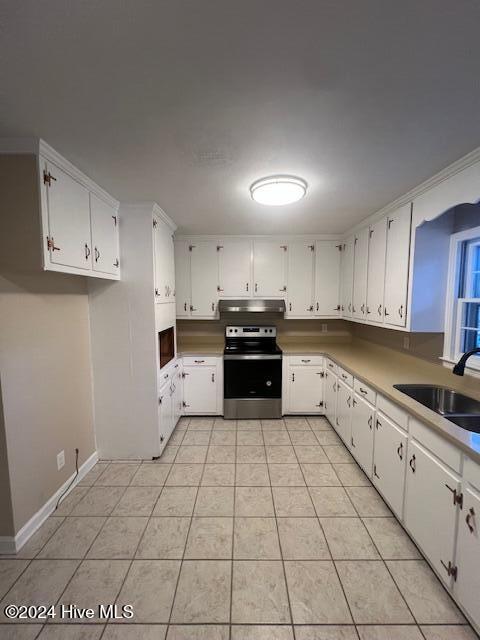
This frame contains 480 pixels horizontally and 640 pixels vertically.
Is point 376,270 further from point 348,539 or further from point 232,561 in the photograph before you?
point 232,561

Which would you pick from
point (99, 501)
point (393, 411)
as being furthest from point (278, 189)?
point (99, 501)

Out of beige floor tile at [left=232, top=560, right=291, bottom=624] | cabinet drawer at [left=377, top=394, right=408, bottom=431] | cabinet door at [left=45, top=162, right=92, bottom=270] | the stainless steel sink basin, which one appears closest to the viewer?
beige floor tile at [left=232, top=560, right=291, bottom=624]

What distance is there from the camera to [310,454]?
8.68 ft

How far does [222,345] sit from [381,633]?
2.88m

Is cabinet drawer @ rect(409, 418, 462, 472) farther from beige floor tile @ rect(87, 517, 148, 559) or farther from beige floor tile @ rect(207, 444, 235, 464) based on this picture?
beige floor tile @ rect(87, 517, 148, 559)

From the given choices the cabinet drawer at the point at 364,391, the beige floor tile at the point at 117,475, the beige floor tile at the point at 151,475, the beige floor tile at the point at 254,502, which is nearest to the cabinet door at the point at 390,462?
the cabinet drawer at the point at 364,391

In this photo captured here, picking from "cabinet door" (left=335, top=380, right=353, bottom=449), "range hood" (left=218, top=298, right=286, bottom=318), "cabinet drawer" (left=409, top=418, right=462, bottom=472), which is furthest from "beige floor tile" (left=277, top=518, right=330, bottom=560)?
"range hood" (left=218, top=298, right=286, bottom=318)

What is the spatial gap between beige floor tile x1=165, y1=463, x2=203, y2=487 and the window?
2.29 meters

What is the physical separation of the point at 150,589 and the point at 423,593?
1.42 m

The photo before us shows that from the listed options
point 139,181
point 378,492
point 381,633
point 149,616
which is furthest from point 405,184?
point 149,616

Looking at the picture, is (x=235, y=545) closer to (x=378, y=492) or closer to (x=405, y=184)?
(x=378, y=492)

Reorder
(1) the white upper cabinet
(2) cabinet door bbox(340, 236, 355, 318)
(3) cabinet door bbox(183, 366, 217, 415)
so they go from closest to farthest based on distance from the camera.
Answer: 1. (1) the white upper cabinet
2. (2) cabinet door bbox(340, 236, 355, 318)
3. (3) cabinet door bbox(183, 366, 217, 415)

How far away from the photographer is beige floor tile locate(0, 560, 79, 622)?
138 cm

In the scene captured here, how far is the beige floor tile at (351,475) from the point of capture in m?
2.23
